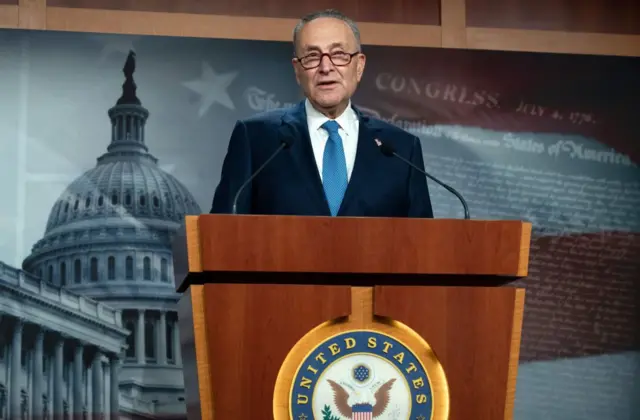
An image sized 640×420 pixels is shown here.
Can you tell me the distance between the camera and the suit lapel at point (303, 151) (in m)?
1.87

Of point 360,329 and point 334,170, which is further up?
point 334,170

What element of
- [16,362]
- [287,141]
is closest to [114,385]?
[16,362]

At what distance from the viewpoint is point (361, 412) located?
4.82 ft

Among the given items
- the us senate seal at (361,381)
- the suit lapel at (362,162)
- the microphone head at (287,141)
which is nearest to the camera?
the us senate seal at (361,381)

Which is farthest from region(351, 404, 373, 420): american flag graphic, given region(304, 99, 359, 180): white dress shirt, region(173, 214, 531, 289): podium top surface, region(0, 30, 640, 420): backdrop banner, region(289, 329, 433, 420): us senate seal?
region(0, 30, 640, 420): backdrop banner

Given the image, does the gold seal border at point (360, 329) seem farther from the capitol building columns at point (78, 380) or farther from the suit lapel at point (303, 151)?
the capitol building columns at point (78, 380)

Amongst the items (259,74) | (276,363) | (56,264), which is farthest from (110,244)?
(276,363)

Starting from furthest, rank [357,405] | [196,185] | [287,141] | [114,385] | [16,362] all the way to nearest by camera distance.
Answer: [196,185]
[114,385]
[16,362]
[287,141]
[357,405]

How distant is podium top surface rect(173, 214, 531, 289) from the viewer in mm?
1478

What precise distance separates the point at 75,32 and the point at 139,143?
50 centimetres

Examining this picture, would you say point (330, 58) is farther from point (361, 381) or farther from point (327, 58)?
point (361, 381)

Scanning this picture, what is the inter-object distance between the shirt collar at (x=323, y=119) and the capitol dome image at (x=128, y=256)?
6.15 feet

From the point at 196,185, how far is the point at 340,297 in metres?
2.47

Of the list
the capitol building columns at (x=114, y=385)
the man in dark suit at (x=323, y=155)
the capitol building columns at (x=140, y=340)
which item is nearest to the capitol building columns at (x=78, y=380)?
the capitol building columns at (x=114, y=385)
